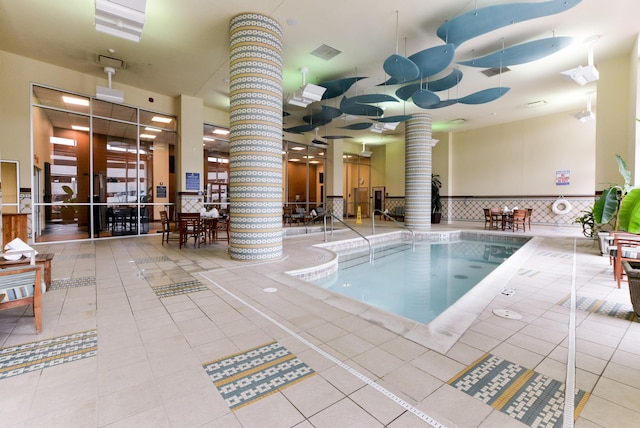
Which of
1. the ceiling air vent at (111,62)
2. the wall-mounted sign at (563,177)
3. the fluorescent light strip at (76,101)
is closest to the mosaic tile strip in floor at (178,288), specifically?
the ceiling air vent at (111,62)

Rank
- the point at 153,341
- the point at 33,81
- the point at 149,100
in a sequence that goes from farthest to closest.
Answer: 1. the point at 149,100
2. the point at 33,81
3. the point at 153,341

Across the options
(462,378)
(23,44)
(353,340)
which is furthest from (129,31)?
(462,378)

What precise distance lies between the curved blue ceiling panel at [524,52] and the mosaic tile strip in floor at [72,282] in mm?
7052

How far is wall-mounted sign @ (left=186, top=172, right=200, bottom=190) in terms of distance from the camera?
908 centimetres

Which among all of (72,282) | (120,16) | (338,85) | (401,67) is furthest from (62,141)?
(401,67)

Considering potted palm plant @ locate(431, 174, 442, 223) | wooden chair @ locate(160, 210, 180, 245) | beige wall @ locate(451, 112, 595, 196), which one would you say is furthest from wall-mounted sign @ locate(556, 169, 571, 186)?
wooden chair @ locate(160, 210, 180, 245)

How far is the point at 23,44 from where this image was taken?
6.20 m

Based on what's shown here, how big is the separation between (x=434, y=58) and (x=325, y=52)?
2539 millimetres

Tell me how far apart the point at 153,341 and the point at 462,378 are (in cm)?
228

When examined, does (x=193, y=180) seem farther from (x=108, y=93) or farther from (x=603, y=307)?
(x=603, y=307)

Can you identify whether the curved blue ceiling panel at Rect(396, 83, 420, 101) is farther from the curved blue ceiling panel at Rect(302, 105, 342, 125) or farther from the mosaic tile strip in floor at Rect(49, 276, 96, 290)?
the mosaic tile strip in floor at Rect(49, 276, 96, 290)

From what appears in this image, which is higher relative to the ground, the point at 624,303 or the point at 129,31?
the point at 129,31

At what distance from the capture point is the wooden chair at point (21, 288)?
7.42 ft

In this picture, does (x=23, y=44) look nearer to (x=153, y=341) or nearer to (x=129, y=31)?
(x=129, y=31)
